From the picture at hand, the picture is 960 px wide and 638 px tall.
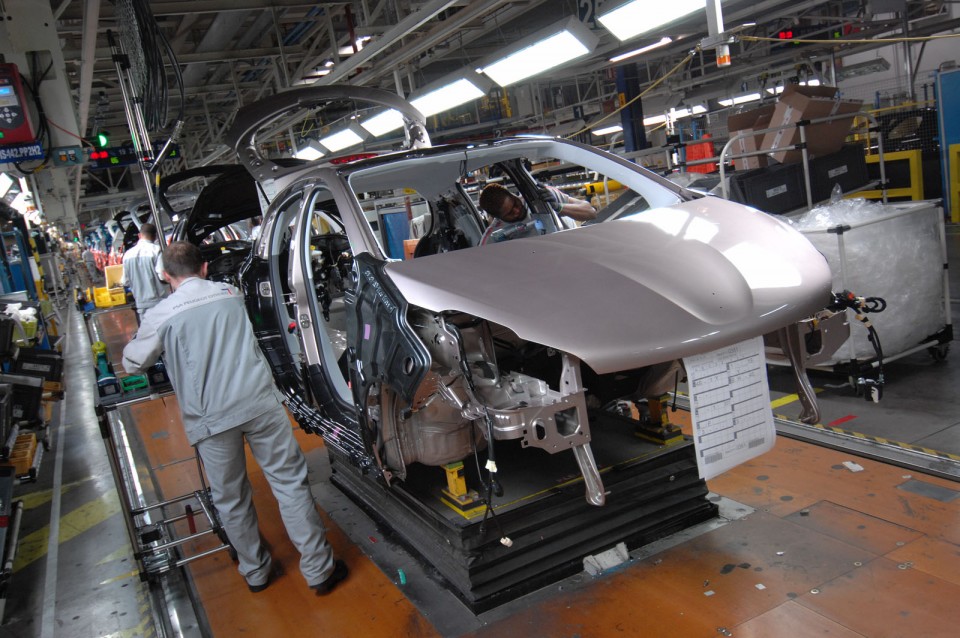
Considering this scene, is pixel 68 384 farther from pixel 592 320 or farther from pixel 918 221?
pixel 918 221

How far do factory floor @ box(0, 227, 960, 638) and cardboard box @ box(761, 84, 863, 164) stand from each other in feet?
7.77

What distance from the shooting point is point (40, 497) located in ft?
16.8

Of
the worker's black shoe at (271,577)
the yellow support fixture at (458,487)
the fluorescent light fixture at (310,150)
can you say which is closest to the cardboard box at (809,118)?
the yellow support fixture at (458,487)

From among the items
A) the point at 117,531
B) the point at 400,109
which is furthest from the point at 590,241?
the point at 117,531

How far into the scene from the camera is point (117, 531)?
4.36 meters

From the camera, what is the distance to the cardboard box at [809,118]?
5.81 meters

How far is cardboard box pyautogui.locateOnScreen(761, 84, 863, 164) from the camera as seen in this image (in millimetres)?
5812

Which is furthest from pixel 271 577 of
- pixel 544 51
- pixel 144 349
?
pixel 544 51

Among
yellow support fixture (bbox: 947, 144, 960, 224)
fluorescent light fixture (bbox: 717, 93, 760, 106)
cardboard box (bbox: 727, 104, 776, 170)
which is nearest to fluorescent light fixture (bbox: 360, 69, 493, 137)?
cardboard box (bbox: 727, 104, 776, 170)

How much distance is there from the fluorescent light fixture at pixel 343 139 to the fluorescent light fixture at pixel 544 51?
13.0 ft

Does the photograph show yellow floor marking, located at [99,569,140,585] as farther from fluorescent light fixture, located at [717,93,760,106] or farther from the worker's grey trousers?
fluorescent light fixture, located at [717,93,760,106]

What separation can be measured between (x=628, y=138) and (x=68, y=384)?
9.17m

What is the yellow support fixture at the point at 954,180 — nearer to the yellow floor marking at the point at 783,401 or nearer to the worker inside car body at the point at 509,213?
the yellow floor marking at the point at 783,401

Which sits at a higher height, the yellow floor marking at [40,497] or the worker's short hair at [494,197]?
the worker's short hair at [494,197]
